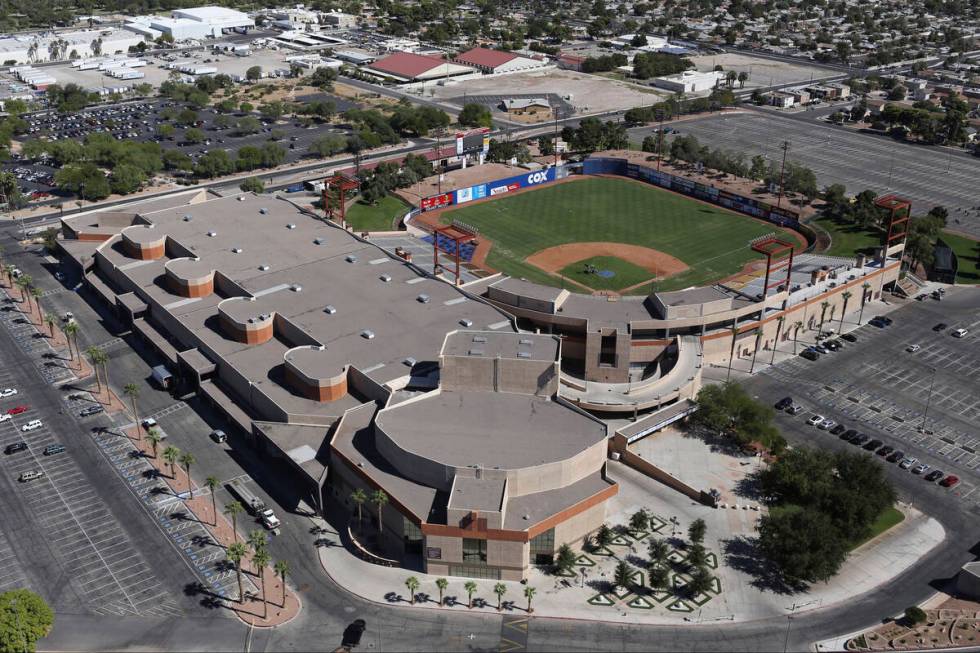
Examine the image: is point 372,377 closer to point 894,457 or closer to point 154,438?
point 154,438

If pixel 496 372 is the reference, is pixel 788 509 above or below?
below

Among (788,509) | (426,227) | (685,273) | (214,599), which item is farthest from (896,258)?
(214,599)

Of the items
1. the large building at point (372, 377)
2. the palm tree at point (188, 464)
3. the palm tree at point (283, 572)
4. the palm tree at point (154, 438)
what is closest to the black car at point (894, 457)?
the large building at point (372, 377)

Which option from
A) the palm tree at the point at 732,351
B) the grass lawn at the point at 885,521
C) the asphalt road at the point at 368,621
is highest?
the palm tree at the point at 732,351

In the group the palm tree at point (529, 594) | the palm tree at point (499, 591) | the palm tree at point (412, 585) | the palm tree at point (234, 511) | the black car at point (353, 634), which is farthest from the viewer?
the palm tree at point (234, 511)

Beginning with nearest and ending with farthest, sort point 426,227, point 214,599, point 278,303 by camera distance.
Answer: point 214,599, point 278,303, point 426,227

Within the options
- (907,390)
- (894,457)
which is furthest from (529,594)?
(907,390)

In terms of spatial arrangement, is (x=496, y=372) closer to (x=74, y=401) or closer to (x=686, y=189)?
(x=74, y=401)

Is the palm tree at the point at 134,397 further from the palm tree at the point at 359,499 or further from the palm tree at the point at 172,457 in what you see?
the palm tree at the point at 359,499

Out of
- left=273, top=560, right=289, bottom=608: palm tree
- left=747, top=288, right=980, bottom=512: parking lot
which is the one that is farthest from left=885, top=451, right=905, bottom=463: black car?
left=273, top=560, right=289, bottom=608: palm tree
